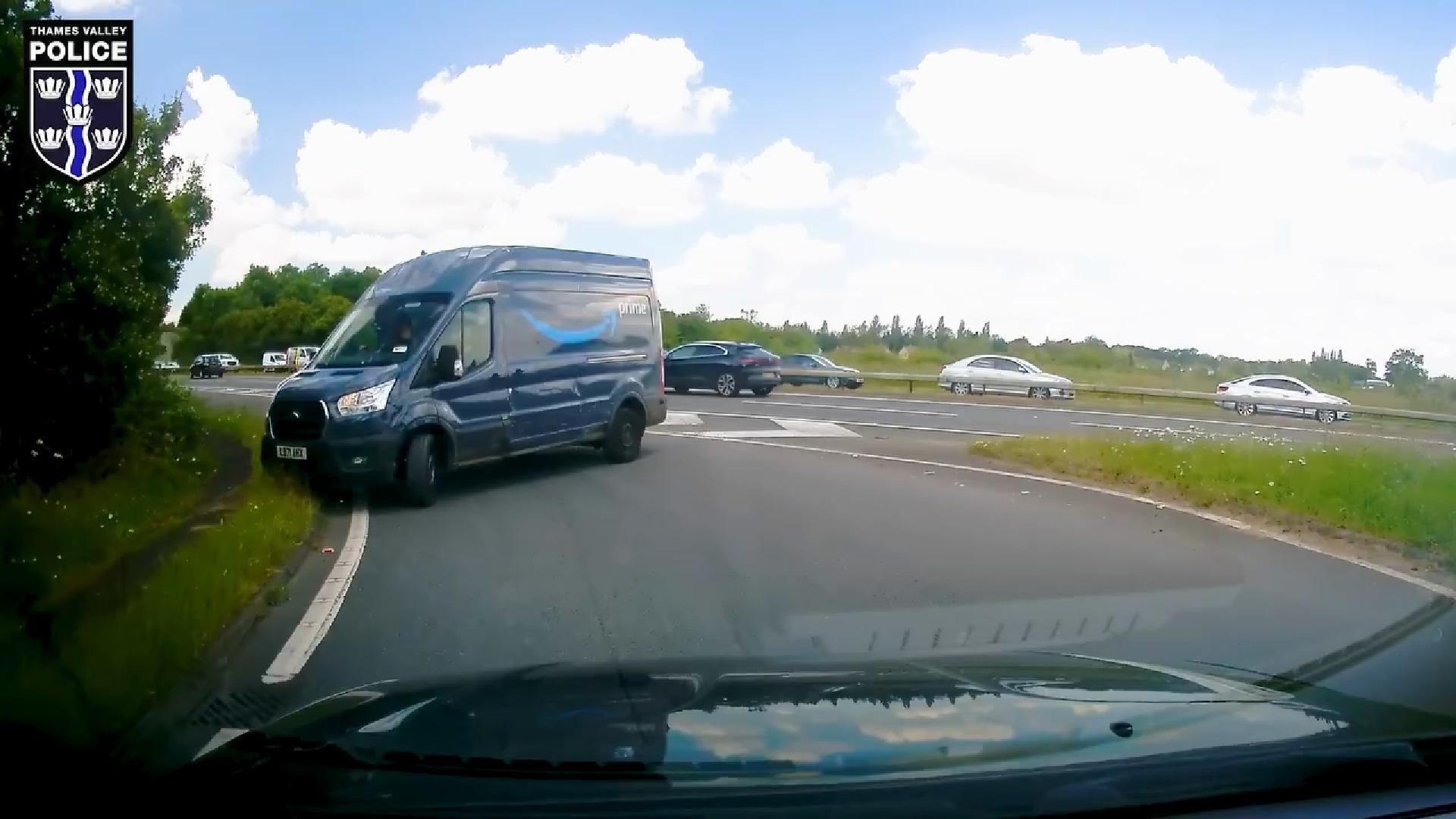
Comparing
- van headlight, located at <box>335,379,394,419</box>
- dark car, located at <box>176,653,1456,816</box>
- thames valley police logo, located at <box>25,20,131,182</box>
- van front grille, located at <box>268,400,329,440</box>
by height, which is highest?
thames valley police logo, located at <box>25,20,131,182</box>

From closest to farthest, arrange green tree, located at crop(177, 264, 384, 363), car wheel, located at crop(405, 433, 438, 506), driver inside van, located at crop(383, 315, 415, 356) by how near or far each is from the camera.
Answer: car wheel, located at crop(405, 433, 438, 506) < driver inside van, located at crop(383, 315, 415, 356) < green tree, located at crop(177, 264, 384, 363)

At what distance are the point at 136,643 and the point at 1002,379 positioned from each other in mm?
33790

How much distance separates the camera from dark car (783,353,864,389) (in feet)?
124

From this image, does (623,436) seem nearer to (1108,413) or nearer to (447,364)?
(447,364)

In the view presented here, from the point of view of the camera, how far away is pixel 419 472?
11.5m

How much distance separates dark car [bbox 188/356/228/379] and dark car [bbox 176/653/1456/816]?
43.3 feet

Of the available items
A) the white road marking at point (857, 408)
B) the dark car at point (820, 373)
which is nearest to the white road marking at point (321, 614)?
the white road marking at point (857, 408)

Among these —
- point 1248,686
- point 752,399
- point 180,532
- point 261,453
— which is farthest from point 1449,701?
point 752,399

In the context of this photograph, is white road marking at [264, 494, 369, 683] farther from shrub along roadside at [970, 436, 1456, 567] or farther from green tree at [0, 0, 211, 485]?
shrub along roadside at [970, 436, 1456, 567]

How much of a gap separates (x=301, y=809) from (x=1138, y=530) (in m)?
8.93

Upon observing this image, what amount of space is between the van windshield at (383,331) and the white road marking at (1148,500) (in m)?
6.78

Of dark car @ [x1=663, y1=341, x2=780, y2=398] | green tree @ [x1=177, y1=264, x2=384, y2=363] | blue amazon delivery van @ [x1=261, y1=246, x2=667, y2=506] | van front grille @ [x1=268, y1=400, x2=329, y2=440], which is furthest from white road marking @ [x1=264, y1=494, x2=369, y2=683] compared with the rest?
dark car @ [x1=663, y1=341, x2=780, y2=398]

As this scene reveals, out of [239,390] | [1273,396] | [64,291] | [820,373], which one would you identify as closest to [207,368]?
[239,390]

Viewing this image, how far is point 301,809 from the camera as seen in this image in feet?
8.84
